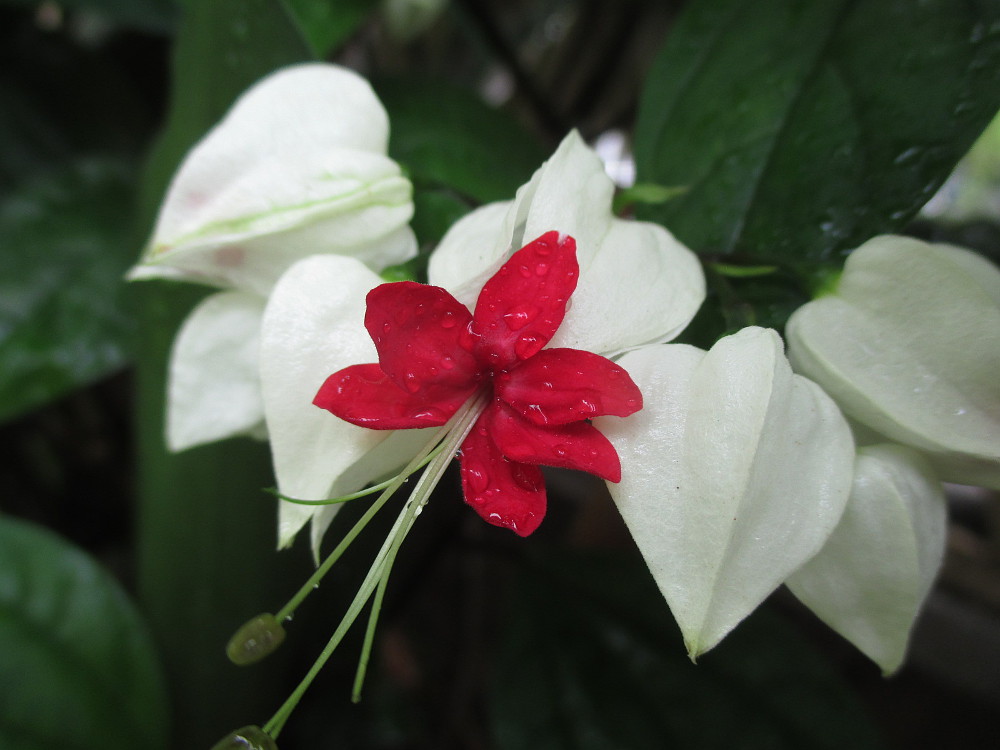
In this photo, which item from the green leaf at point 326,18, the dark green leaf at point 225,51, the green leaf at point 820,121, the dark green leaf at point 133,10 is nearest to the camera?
the green leaf at point 820,121

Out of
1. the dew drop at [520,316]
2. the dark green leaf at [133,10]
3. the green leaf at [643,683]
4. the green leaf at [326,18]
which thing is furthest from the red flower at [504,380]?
the dark green leaf at [133,10]

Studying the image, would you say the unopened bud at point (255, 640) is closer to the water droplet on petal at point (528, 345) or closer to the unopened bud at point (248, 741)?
the unopened bud at point (248, 741)

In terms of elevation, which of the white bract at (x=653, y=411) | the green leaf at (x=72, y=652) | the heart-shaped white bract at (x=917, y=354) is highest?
the white bract at (x=653, y=411)

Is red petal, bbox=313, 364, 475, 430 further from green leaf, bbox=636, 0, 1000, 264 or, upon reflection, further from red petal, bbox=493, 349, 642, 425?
green leaf, bbox=636, 0, 1000, 264

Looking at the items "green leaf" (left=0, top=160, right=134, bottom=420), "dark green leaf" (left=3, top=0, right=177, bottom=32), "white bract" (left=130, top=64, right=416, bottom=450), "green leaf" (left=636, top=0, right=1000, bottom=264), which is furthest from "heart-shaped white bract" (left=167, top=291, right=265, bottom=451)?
"dark green leaf" (left=3, top=0, right=177, bottom=32)

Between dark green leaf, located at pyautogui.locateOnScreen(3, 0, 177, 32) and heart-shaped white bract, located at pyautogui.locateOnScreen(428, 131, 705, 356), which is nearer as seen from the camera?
heart-shaped white bract, located at pyautogui.locateOnScreen(428, 131, 705, 356)

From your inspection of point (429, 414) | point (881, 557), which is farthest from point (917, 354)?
point (429, 414)

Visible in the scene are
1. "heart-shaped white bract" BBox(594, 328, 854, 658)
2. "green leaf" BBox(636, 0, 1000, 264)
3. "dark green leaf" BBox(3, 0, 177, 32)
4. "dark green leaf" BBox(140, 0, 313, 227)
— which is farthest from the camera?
"dark green leaf" BBox(3, 0, 177, 32)
